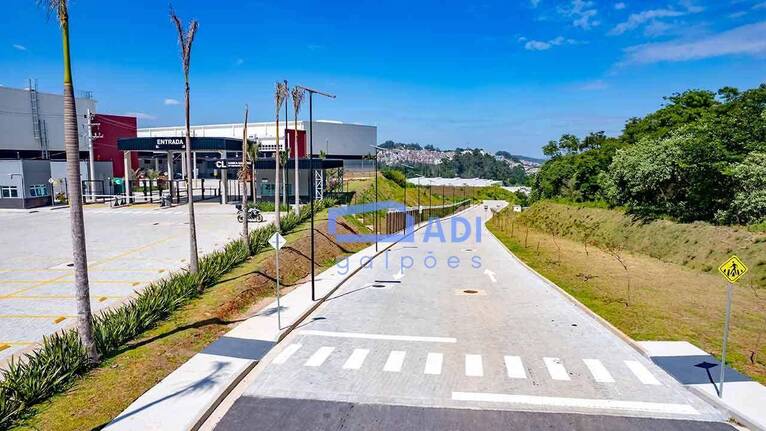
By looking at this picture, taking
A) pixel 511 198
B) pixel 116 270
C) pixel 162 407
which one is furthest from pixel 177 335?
pixel 511 198

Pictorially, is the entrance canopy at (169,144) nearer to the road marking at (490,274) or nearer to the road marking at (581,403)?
the road marking at (490,274)

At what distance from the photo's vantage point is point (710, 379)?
12297mm

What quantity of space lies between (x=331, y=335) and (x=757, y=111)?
35.7m

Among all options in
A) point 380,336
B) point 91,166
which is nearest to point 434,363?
point 380,336

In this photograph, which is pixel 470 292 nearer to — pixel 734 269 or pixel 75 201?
pixel 734 269

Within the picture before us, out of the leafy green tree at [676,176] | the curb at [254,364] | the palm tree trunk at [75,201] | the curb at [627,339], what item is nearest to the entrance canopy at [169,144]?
the curb at [254,364]

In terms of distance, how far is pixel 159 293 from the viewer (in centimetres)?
1755

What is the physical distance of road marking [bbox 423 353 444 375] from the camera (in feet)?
43.2

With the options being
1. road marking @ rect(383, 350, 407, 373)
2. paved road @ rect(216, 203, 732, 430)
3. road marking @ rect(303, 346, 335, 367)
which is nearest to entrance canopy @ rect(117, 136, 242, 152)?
paved road @ rect(216, 203, 732, 430)

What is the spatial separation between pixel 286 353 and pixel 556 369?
315 inches

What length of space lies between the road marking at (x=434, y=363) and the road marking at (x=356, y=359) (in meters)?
1.92

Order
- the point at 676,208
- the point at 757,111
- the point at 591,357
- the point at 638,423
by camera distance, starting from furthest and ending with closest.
A: the point at 676,208
the point at 757,111
the point at 591,357
the point at 638,423

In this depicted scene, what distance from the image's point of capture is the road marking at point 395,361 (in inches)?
523

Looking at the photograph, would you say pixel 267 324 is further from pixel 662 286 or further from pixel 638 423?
pixel 662 286
